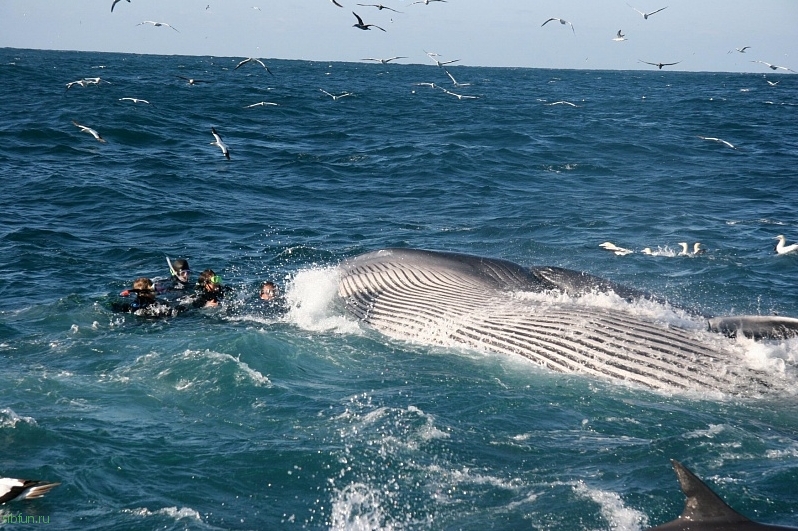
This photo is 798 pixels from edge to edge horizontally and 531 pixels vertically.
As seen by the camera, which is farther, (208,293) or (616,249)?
(616,249)

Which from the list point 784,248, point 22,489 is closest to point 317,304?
point 22,489

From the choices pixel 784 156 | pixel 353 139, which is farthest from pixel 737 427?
pixel 353 139

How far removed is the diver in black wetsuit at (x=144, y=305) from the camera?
14844mm

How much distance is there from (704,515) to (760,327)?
6286mm

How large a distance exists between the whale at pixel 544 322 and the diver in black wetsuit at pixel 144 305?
309 cm

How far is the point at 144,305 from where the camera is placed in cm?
1486

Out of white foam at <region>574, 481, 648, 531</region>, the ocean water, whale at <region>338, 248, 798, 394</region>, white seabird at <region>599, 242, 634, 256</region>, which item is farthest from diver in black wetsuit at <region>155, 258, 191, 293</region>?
white foam at <region>574, 481, 648, 531</region>

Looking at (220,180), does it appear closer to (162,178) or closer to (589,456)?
(162,178)

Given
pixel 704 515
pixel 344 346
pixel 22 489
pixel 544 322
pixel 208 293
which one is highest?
pixel 704 515

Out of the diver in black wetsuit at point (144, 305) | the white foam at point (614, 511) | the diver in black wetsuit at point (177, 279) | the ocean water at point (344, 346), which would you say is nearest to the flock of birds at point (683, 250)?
the ocean water at point (344, 346)

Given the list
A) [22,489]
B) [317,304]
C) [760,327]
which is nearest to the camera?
[22,489]

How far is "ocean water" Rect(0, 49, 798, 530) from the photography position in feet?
27.0

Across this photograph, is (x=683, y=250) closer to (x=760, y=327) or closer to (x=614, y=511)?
(x=760, y=327)

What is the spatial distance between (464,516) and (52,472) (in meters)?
4.07
